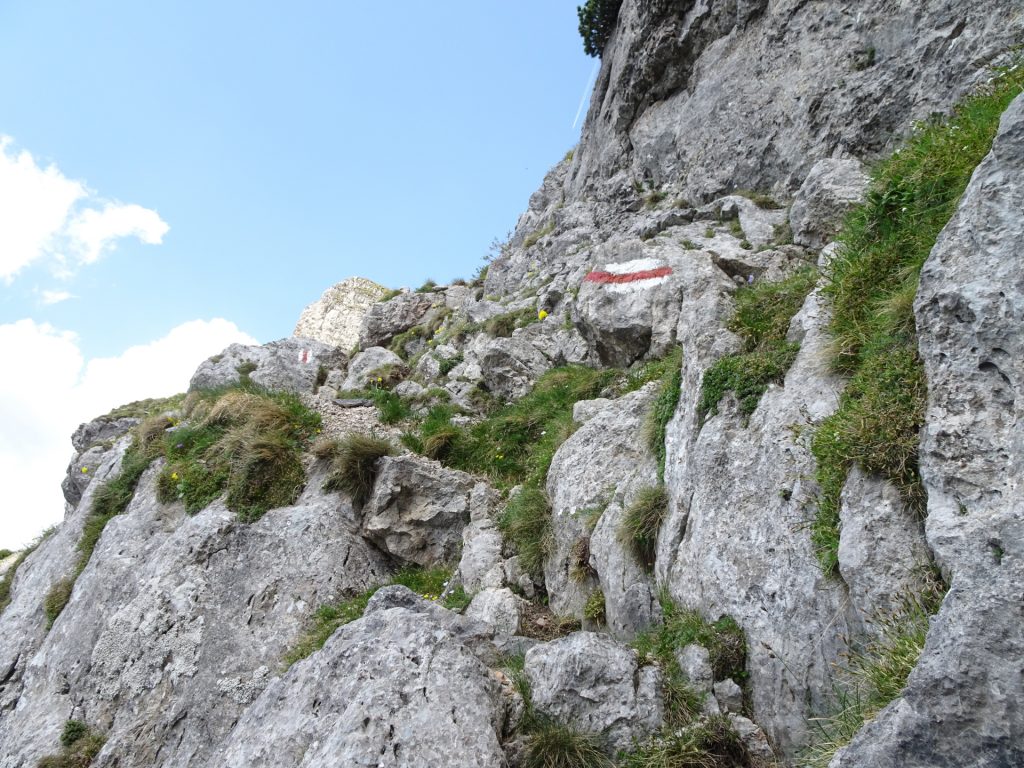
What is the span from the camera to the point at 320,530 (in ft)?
30.0

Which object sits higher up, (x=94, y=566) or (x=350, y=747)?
(x=94, y=566)

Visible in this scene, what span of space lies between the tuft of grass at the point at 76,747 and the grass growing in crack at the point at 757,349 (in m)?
8.62

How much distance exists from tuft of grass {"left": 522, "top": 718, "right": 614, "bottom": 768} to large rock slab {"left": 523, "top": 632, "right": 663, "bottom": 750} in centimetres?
10

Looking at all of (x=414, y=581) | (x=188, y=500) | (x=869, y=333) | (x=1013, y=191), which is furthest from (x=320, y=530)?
(x=1013, y=191)

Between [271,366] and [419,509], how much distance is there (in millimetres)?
7819

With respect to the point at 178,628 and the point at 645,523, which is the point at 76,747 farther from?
the point at 645,523

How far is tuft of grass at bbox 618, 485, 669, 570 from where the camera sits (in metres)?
6.29

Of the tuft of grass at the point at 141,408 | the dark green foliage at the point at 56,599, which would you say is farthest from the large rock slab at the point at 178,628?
the tuft of grass at the point at 141,408

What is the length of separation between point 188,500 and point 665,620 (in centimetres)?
843

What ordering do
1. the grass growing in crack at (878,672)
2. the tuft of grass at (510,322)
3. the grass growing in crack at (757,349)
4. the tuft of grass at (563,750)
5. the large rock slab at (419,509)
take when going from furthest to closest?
the tuft of grass at (510,322) < the large rock slab at (419,509) < the grass growing in crack at (757,349) < the tuft of grass at (563,750) < the grass growing in crack at (878,672)

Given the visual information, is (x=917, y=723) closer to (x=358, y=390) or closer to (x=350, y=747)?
(x=350, y=747)

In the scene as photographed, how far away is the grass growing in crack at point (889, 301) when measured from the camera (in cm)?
420

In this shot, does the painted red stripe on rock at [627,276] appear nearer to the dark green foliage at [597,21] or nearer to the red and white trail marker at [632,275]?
the red and white trail marker at [632,275]

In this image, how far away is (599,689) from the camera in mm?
4766
